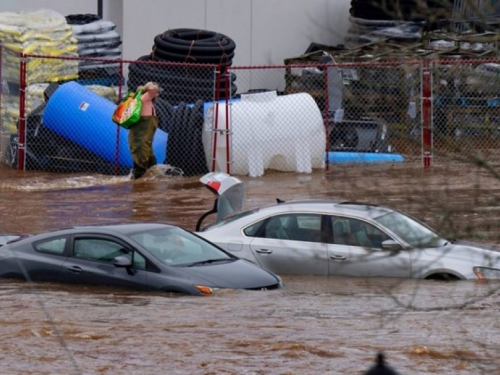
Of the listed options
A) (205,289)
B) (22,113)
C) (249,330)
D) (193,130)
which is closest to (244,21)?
(193,130)

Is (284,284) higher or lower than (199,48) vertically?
Result: lower

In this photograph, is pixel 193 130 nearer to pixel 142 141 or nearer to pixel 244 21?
pixel 142 141

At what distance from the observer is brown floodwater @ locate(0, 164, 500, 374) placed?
597cm

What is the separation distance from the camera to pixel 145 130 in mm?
20594

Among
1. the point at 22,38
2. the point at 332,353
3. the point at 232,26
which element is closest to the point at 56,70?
the point at 22,38

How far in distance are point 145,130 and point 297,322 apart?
10.8 m

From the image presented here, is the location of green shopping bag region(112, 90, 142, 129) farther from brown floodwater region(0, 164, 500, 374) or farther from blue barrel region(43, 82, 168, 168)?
brown floodwater region(0, 164, 500, 374)

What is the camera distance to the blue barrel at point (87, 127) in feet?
72.3

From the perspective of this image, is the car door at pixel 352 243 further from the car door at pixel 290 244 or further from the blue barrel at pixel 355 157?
the blue barrel at pixel 355 157

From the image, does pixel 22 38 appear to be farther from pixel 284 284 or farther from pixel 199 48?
pixel 284 284

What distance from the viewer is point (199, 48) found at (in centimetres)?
2439

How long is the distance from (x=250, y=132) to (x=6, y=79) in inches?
208

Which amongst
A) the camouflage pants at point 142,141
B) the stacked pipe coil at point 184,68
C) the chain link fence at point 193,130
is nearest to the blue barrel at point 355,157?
the chain link fence at point 193,130

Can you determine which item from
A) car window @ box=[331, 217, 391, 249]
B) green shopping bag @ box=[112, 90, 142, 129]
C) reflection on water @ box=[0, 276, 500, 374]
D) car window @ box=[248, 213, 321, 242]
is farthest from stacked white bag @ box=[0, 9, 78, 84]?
car window @ box=[331, 217, 391, 249]
